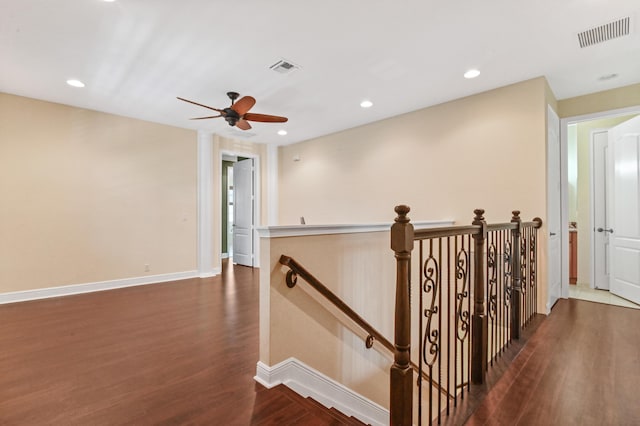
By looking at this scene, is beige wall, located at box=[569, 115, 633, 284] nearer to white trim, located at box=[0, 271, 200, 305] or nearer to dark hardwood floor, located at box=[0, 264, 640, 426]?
dark hardwood floor, located at box=[0, 264, 640, 426]

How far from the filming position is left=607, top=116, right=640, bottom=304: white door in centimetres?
368

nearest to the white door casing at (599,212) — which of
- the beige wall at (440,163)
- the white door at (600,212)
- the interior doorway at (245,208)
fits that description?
the white door at (600,212)

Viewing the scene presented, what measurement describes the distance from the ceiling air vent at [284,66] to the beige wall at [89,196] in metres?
2.98

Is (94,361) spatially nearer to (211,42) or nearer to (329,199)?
(211,42)

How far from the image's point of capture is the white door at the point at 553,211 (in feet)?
11.5

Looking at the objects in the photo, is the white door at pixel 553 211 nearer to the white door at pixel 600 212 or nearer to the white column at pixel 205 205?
the white door at pixel 600 212

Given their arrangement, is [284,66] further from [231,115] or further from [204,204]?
[204,204]

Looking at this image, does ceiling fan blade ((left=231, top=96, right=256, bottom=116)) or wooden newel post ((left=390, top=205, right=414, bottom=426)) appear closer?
wooden newel post ((left=390, top=205, right=414, bottom=426))

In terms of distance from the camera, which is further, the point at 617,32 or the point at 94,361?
the point at 617,32

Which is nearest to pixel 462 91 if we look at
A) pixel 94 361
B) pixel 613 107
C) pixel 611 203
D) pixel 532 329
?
pixel 613 107

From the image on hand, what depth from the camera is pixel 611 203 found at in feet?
13.5

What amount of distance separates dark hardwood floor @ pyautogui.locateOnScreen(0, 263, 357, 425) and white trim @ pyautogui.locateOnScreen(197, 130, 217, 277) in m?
1.75

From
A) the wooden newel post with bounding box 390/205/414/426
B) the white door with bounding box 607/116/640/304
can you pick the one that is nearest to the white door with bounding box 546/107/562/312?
the white door with bounding box 607/116/640/304

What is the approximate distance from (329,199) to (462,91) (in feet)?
10.1
